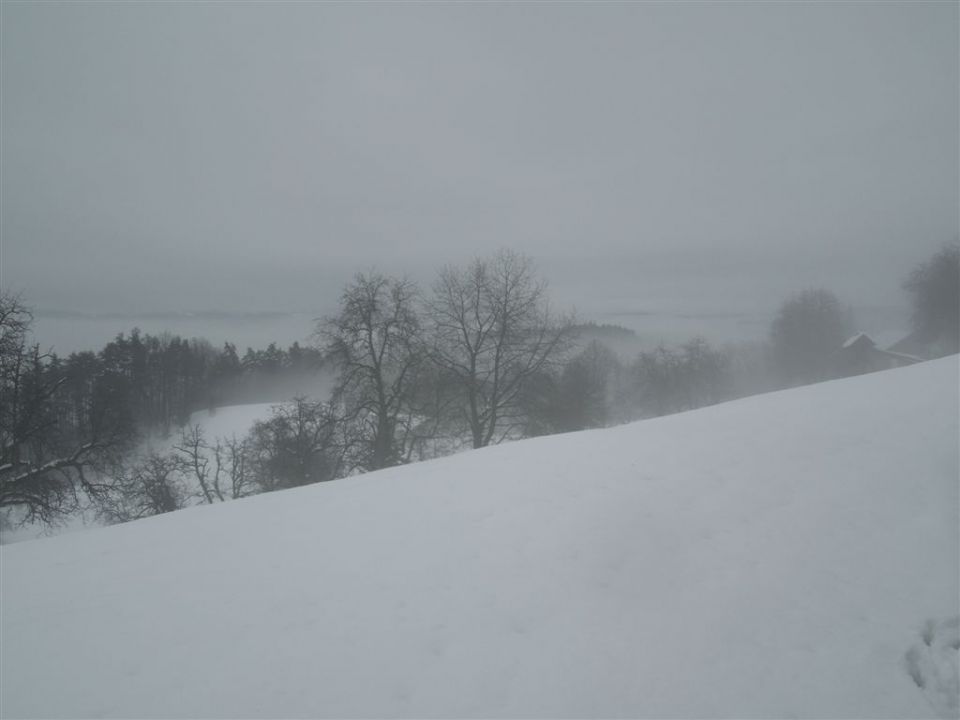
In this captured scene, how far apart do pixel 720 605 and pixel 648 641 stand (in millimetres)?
991

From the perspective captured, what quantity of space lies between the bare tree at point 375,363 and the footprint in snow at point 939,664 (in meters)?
20.2

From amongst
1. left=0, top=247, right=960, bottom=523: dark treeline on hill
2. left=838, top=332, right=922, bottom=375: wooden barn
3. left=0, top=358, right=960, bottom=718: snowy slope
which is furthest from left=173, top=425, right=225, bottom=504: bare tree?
left=838, top=332, right=922, bottom=375: wooden barn

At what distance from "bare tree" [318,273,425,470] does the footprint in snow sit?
2020 cm

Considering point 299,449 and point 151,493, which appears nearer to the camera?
point 151,493

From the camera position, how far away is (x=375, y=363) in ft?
73.8

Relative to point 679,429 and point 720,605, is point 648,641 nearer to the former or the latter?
point 720,605

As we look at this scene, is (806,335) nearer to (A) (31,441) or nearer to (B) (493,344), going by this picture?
(B) (493,344)

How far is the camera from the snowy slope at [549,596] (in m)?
3.64

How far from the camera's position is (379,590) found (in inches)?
189

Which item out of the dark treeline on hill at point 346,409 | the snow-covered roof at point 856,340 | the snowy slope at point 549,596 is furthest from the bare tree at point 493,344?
the snow-covered roof at point 856,340

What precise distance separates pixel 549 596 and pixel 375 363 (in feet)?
63.0

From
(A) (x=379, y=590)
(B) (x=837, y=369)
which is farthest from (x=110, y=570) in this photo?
(B) (x=837, y=369)

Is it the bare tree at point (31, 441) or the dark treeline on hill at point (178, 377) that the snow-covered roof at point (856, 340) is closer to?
the dark treeline on hill at point (178, 377)

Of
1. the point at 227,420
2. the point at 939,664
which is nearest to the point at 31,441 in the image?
the point at 939,664
